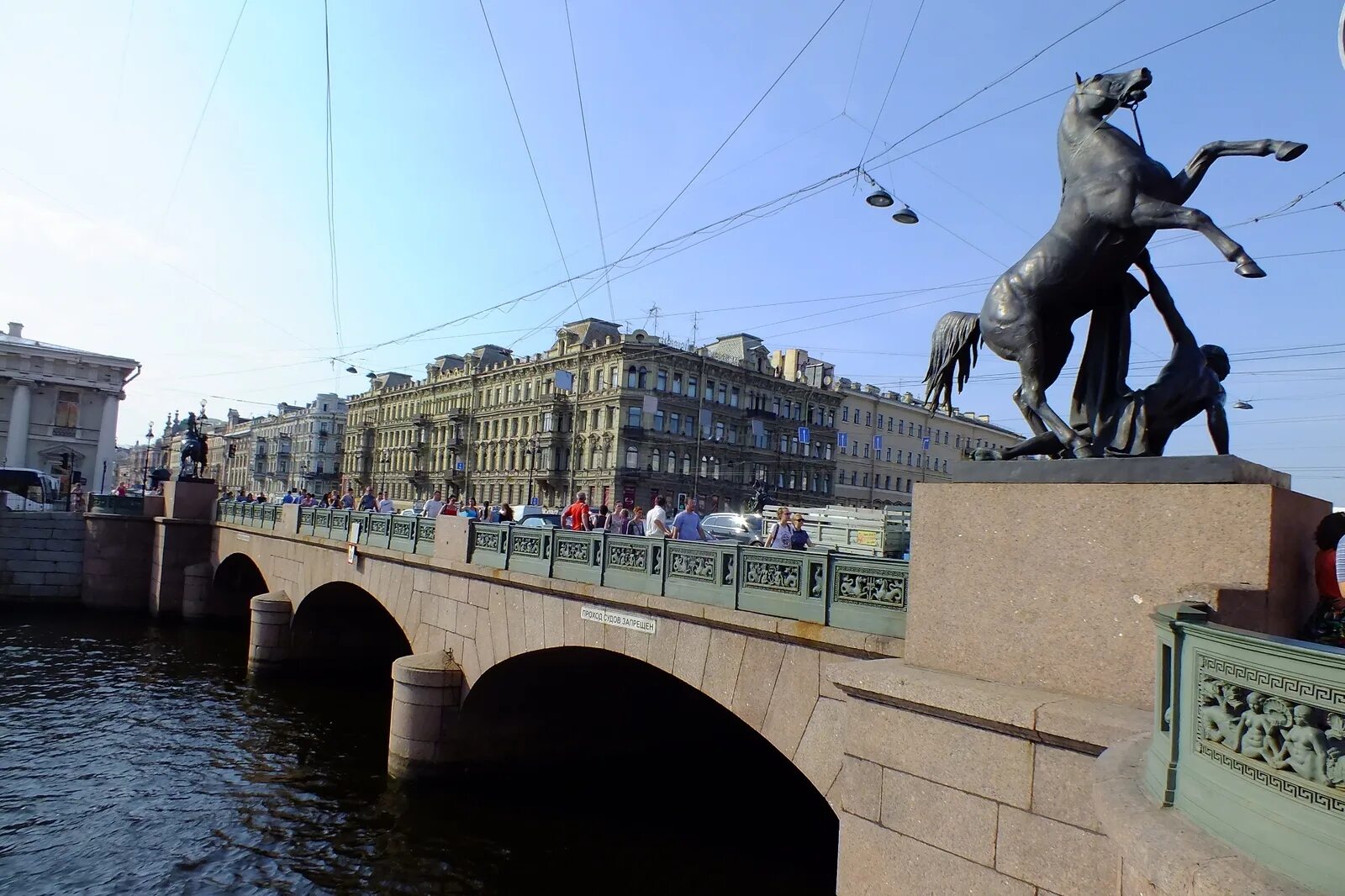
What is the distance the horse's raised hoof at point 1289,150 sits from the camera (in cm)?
409

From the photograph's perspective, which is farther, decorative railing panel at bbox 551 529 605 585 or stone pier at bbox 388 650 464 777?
stone pier at bbox 388 650 464 777

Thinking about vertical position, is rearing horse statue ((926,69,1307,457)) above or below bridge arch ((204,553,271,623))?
above

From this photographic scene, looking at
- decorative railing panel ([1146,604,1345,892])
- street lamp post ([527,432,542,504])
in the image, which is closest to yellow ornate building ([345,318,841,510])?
street lamp post ([527,432,542,504])

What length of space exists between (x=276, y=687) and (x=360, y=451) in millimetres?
71503

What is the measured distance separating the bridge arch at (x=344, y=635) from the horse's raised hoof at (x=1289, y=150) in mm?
19393

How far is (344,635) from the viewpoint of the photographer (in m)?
21.9

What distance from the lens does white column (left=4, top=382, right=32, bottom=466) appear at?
47.2 metres

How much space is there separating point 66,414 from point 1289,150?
58793 mm

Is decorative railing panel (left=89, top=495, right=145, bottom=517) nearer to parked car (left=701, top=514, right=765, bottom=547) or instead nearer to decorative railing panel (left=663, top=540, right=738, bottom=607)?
parked car (left=701, top=514, right=765, bottom=547)

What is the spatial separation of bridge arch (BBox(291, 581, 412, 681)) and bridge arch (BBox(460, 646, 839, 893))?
26.2 ft

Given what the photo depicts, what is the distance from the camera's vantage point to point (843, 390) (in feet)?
227

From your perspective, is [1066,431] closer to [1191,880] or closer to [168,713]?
[1191,880]

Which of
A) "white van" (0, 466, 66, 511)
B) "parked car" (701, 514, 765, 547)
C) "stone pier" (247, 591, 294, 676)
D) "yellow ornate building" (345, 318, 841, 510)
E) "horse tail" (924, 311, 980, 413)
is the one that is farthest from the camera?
"yellow ornate building" (345, 318, 841, 510)

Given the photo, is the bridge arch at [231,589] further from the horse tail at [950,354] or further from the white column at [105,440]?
the white column at [105,440]
